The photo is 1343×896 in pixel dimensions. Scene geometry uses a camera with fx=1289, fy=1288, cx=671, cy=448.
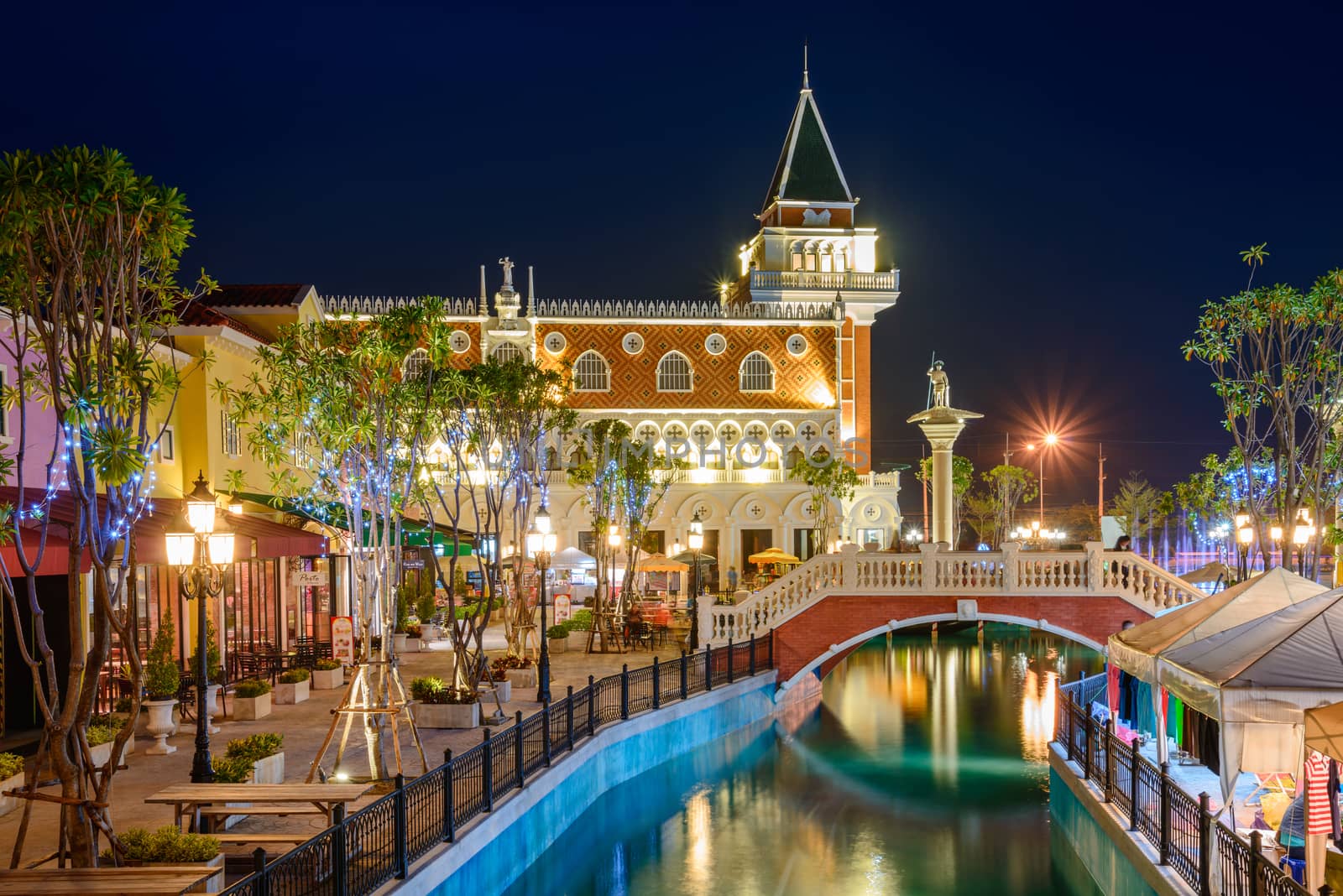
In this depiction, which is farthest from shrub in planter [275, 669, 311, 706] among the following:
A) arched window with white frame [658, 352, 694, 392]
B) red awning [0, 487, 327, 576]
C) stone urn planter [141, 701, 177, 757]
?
arched window with white frame [658, 352, 694, 392]

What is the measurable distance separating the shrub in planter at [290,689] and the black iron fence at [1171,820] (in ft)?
39.9

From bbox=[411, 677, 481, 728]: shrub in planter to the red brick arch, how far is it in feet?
28.5

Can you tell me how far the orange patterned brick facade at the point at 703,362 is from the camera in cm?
5738

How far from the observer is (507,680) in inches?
886

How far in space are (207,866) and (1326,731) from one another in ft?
→ 27.1

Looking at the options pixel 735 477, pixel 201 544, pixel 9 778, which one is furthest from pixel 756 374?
pixel 9 778

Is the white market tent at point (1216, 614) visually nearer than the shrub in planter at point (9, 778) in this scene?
No

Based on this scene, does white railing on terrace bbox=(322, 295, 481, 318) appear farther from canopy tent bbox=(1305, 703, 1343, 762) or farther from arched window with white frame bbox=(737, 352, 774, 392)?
canopy tent bbox=(1305, 703, 1343, 762)

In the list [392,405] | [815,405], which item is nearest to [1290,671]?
[392,405]

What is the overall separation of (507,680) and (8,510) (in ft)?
42.3

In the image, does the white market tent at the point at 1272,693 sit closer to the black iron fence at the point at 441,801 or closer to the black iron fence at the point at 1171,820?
the black iron fence at the point at 1171,820

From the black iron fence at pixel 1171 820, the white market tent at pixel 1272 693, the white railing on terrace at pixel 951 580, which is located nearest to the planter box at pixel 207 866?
the black iron fence at pixel 1171 820

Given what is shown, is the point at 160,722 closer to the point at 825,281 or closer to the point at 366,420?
the point at 366,420

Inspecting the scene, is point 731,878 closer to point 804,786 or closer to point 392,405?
point 804,786
